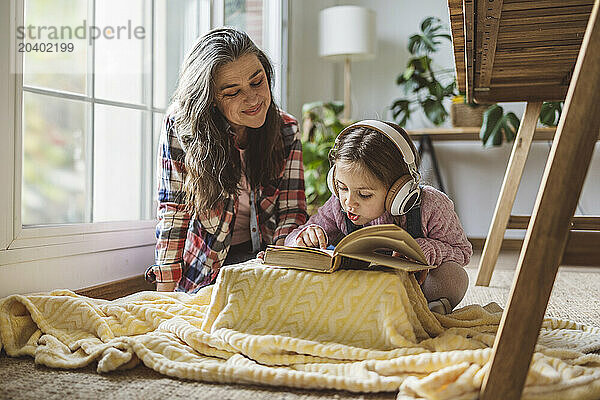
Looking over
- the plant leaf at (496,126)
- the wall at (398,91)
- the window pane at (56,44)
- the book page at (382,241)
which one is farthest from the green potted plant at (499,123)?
the book page at (382,241)

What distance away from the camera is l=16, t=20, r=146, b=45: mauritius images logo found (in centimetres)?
145

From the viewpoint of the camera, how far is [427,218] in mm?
1319

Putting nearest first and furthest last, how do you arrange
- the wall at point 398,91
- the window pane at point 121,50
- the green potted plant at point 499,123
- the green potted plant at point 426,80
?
the window pane at point 121,50
the green potted plant at point 499,123
the green potted plant at point 426,80
the wall at point 398,91

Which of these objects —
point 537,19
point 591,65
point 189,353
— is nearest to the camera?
point 591,65

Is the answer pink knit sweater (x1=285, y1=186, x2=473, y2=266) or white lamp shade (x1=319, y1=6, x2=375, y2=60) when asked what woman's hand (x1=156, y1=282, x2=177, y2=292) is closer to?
pink knit sweater (x1=285, y1=186, x2=473, y2=266)

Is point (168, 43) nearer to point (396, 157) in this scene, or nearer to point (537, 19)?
point (396, 157)

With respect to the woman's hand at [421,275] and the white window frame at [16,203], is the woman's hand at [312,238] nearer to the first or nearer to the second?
the woman's hand at [421,275]

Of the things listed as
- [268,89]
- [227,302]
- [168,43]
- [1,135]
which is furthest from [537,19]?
[168,43]

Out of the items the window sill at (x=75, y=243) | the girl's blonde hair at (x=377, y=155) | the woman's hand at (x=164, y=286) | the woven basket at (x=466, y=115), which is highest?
the woven basket at (x=466, y=115)

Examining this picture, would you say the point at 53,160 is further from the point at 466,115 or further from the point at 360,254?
the point at 466,115

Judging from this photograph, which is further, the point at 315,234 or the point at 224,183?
the point at 224,183

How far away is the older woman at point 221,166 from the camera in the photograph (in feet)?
5.13

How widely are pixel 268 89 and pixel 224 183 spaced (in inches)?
10.6

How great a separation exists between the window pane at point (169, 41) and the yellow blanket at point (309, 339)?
0.97 m
